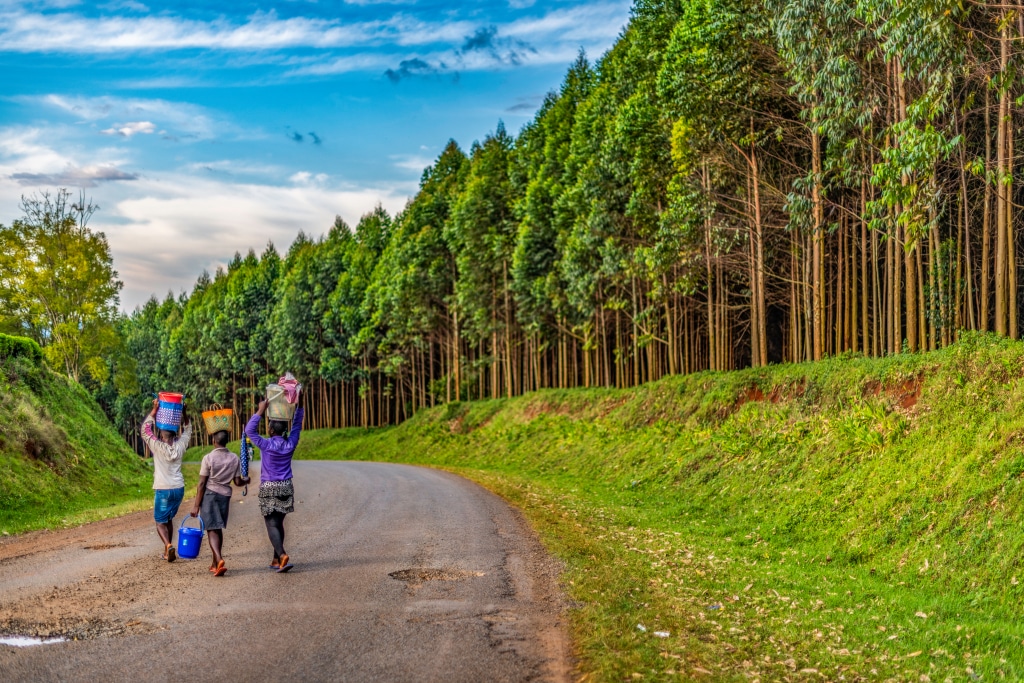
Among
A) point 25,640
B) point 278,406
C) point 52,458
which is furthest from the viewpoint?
point 52,458

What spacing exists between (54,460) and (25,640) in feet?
51.5

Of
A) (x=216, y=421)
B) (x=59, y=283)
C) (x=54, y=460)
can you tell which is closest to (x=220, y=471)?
(x=216, y=421)

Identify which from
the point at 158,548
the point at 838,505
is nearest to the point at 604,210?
the point at 838,505

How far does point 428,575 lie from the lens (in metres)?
10.1

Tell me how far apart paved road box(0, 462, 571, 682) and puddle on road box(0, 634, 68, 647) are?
0.14m

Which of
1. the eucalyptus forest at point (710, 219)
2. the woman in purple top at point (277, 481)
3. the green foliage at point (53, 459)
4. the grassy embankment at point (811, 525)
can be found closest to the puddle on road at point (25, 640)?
the woman in purple top at point (277, 481)

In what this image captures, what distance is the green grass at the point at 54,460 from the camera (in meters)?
17.2

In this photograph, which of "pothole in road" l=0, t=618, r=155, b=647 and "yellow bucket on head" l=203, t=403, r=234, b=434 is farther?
"yellow bucket on head" l=203, t=403, r=234, b=434

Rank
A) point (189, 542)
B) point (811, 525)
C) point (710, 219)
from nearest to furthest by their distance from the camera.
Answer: point (189, 542), point (811, 525), point (710, 219)

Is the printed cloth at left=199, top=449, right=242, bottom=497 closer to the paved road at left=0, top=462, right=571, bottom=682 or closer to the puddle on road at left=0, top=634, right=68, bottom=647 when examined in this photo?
the paved road at left=0, top=462, right=571, bottom=682

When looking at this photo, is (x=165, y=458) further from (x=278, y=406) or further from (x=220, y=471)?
(x=278, y=406)

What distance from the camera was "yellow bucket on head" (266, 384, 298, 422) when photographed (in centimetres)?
1007

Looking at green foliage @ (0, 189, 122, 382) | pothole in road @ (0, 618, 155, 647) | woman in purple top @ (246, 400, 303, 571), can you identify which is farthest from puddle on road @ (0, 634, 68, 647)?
green foliage @ (0, 189, 122, 382)

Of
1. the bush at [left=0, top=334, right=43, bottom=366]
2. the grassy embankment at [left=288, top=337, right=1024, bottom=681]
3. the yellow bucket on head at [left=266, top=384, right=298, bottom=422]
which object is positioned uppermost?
the bush at [left=0, top=334, right=43, bottom=366]
